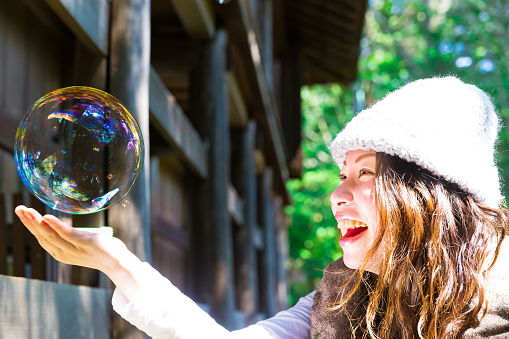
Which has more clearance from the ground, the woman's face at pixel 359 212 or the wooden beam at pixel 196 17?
the wooden beam at pixel 196 17

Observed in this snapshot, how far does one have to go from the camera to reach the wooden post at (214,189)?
4.69 metres

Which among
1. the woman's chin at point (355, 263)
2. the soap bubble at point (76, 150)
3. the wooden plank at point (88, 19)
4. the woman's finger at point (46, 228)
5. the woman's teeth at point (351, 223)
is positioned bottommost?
the woman's chin at point (355, 263)

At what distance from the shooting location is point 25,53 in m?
3.71

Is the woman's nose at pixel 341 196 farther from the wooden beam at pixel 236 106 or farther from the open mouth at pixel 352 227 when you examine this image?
the wooden beam at pixel 236 106

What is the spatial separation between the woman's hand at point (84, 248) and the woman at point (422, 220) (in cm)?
15

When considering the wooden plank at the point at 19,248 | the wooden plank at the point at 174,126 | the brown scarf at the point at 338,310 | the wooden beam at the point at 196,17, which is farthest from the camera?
the wooden beam at the point at 196,17

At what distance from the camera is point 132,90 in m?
2.66

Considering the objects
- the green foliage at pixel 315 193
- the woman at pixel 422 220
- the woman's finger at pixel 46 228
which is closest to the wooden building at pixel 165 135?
the woman's finger at pixel 46 228

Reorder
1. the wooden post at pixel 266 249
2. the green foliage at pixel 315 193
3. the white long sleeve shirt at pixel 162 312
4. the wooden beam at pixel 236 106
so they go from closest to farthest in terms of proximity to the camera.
→ the white long sleeve shirt at pixel 162 312 → the wooden beam at pixel 236 106 → the wooden post at pixel 266 249 → the green foliage at pixel 315 193

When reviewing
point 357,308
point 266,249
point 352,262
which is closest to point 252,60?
point 357,308

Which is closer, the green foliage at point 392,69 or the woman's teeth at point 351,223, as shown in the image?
the woman's teeth at point 351,223

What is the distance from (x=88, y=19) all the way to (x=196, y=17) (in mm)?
2009

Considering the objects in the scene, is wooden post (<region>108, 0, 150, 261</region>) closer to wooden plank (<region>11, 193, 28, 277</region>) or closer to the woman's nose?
wooden plank (<region>11, 193, 28, 277</region>)

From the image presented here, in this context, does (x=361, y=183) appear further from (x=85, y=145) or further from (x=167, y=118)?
(x=167, y=118)
